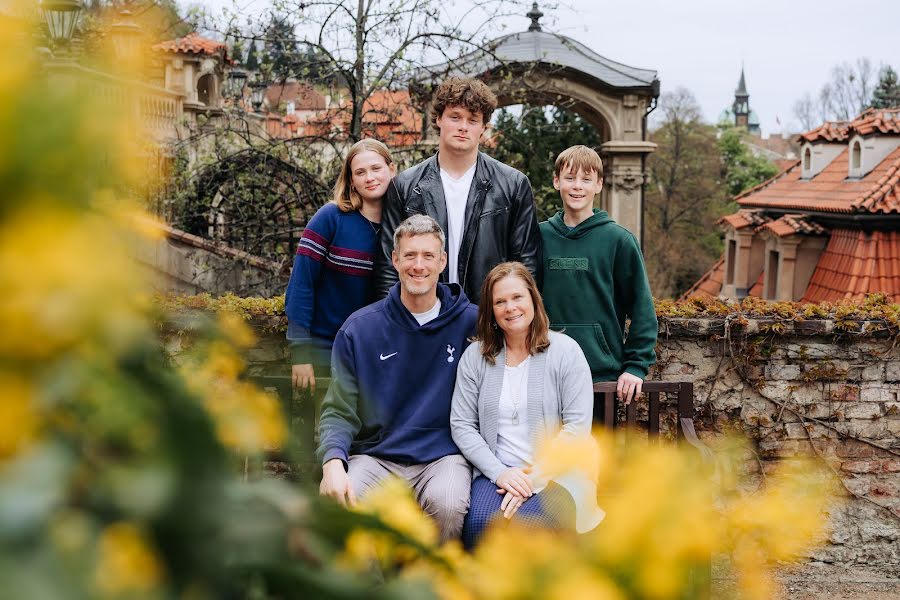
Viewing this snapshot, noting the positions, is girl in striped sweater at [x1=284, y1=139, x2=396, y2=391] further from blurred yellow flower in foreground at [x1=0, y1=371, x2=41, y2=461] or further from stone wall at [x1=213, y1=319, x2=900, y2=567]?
blurred yellow flower in foreground at [x1=0, y1=371, x2=41, y2=461]

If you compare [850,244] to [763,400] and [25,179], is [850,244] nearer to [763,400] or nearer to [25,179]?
[763,400]

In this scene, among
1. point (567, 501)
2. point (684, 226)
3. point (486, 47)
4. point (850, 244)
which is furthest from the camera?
point (684, 226)

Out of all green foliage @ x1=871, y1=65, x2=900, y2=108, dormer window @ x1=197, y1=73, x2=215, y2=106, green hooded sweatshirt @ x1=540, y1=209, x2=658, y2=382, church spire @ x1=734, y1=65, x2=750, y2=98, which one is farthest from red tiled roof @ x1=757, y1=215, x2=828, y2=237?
church spire @ x1=734, y1=65, x2=750, y2=98

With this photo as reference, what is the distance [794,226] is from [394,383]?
13.8m

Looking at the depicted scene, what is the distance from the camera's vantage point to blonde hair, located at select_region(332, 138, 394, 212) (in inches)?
145

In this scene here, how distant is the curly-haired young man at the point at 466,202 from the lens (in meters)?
3.66

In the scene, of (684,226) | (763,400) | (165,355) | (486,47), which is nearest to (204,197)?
(486,47)

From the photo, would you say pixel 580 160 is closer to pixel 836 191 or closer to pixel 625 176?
pixel 625 176

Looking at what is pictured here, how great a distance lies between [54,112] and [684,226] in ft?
101

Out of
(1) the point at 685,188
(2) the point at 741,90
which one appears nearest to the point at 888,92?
(1) the point at 685,188

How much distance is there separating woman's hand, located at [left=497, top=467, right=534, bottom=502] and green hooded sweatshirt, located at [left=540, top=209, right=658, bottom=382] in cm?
79

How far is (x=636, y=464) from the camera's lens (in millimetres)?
531

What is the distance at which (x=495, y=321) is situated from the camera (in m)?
3.41

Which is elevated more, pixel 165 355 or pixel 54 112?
pixel 54 112
